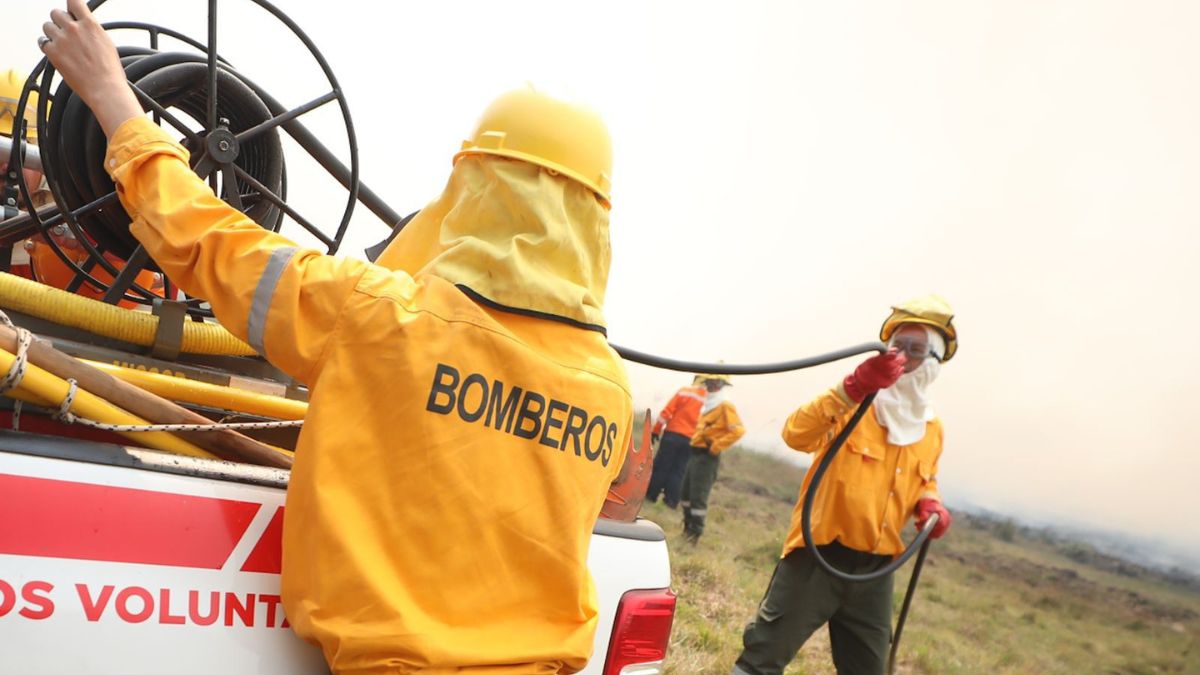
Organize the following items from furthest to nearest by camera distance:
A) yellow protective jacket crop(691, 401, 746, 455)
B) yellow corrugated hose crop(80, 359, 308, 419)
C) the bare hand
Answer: yellow protective jacket crop(691, 401, 746, 455) → yellow corrugated hose crop(80, 359, 308, 419) → the bare hand

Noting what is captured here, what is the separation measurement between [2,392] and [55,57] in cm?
58

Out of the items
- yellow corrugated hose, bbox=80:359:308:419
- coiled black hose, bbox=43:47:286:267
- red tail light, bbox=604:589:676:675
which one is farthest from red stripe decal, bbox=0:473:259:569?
coiled black hose, bbox=43:47:286:267

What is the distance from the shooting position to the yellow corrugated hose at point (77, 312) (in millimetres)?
1896

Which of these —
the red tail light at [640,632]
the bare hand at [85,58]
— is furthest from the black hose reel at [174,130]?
the red tail light at [640,632]

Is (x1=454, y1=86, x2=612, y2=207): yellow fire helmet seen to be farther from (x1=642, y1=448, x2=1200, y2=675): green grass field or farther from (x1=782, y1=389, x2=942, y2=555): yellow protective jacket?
(x1=642, y1=448, x2=1200, y2=675): green grass field

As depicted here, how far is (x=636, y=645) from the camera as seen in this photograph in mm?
1925

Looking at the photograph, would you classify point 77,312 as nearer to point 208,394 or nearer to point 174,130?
point 208,394

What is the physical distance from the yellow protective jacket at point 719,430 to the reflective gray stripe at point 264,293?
9371 mm

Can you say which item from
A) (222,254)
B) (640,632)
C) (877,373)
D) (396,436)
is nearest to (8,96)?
(222,254)

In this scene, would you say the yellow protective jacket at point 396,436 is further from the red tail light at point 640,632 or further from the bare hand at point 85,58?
the red tail light at point 640,632

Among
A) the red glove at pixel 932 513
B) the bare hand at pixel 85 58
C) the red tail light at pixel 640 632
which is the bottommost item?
the red tail light at pixel 640 632

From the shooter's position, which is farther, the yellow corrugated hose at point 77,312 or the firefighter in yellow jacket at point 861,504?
the firefighter in yellow jacket at point 861,504

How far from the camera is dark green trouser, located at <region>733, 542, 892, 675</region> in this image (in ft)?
13.3

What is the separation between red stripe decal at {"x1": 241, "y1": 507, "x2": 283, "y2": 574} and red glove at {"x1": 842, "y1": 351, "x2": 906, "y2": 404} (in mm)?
2873
